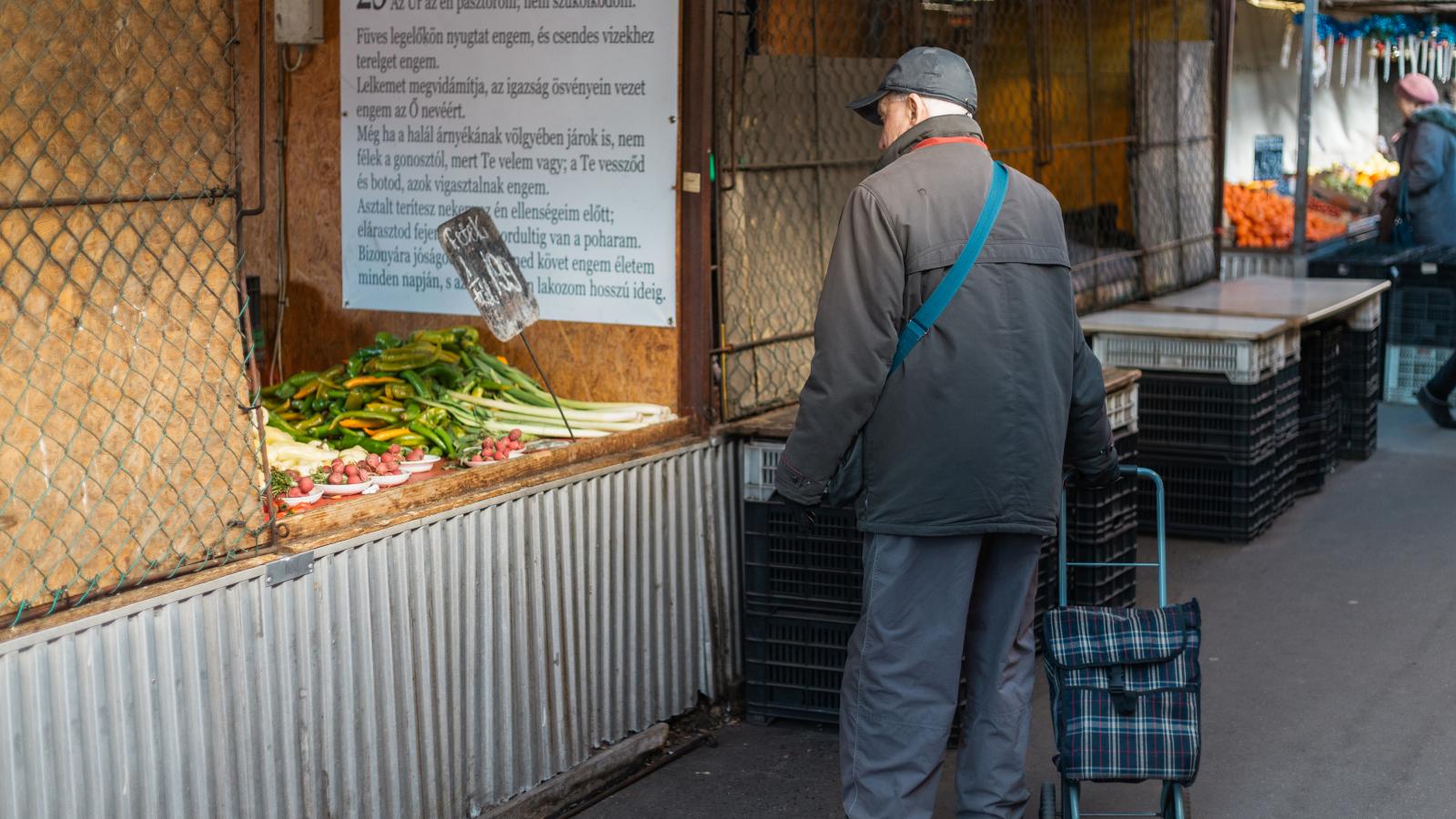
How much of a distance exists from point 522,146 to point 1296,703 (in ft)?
11.5

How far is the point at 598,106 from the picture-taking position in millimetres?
5633

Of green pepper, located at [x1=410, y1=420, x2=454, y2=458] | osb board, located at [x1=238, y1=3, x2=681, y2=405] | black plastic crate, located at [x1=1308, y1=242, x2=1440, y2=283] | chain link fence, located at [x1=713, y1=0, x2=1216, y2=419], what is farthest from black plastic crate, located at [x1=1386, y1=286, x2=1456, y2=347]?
green pepper, located at [x1=410, y1=420, x2=454, y2=458]

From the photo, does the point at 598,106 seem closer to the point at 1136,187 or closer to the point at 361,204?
the point at 361,204

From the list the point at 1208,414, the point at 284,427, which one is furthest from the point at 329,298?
the point at 1208,414

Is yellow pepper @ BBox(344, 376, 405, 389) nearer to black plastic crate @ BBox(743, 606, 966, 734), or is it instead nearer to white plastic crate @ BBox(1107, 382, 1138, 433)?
black plastic crate @ BBox(743, 606, 966, 734)

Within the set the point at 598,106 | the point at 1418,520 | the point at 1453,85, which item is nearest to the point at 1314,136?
the point at 1453,85

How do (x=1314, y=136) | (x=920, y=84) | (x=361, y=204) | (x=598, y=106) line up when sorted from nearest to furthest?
(x=920, y=84)
(x=598, y=106)
(x=361, y=204)
(x=1314, y=136)

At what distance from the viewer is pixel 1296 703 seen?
6.00 meters

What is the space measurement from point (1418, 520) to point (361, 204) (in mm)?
5974

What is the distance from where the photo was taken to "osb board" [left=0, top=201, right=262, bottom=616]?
3.56 metres

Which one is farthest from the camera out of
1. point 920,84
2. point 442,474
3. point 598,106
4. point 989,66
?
point 989,66

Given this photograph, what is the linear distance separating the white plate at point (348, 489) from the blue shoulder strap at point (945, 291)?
1.60m

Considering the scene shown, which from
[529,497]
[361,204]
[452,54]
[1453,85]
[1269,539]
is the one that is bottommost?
[1269,539]

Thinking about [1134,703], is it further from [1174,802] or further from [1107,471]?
[1107,471]
